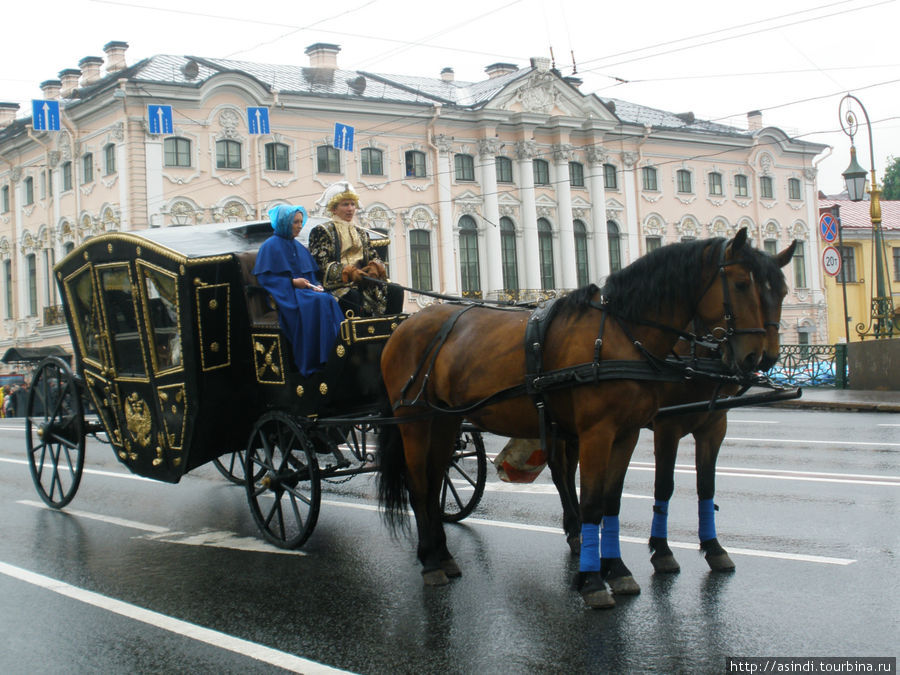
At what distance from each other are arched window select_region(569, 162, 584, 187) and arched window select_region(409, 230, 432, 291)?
7.41 metres

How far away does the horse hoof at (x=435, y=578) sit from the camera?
20.6 feet

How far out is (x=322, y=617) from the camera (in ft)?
18.5

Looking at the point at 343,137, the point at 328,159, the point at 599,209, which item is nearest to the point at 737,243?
the point at 343,137

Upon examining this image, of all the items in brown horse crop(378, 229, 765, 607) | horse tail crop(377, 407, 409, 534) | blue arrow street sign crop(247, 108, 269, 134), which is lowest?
horse tail crop(377, 407, 409, 534)

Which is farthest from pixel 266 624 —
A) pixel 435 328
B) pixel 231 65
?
pixel 231 65

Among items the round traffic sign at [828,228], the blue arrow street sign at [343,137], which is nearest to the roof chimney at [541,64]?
the blue arrow street sign at [343,137]

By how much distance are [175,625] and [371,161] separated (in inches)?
1328

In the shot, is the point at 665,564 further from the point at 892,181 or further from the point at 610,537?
the point at 892,181

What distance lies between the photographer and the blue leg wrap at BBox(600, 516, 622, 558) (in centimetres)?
580

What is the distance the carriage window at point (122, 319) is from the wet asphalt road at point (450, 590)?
1416mm

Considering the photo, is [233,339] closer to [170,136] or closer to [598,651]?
[598,651]

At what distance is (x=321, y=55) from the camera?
41.1 m

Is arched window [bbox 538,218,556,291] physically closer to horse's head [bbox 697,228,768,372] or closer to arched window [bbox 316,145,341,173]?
arched window [bbox 316,145,341,173]

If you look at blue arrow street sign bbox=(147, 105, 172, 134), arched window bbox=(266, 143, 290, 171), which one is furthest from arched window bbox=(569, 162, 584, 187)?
blue arrow street sign bbox=(147, 105, 172, 134)
